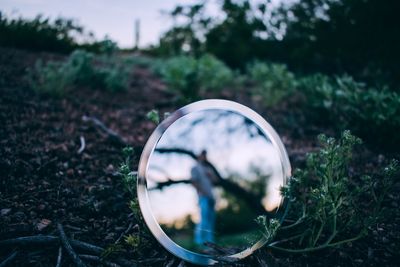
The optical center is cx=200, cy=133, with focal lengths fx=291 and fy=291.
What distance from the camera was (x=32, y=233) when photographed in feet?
6.13

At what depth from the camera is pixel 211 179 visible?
372 cm

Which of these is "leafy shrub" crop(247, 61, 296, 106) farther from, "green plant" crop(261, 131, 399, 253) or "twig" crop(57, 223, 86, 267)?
"twig" crop(57, 223, 86, 267)

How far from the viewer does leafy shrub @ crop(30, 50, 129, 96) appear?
12.2ft

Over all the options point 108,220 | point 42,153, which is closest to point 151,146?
point 108,220

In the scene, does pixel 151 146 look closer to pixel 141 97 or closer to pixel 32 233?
pixel 32 233

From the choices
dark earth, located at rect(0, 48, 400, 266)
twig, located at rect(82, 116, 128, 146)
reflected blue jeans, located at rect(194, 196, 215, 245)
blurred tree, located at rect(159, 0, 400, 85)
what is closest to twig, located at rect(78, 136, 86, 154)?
dark earth, located at rect(0, 48, 400, 266)

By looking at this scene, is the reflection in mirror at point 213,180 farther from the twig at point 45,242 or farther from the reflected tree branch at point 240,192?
the twig at point 45,242

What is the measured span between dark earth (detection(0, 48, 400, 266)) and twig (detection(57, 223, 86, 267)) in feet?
0.15

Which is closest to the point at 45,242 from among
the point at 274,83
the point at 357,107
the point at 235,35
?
the point at 357,107

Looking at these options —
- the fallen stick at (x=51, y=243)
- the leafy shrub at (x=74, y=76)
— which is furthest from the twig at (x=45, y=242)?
the leafy shrub at (x=74, y=76)

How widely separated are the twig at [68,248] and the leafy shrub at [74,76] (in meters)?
2.34

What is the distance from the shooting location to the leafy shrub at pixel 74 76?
3.71 m

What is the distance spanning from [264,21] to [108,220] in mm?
4022

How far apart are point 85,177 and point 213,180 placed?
5.68 ft
